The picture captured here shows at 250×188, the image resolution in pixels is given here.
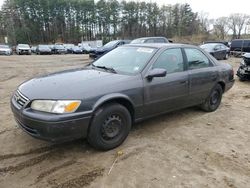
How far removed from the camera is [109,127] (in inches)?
147

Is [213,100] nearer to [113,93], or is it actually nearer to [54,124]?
[113,93]

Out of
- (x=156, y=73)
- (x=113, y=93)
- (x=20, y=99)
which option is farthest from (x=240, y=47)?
(x=20, y=99)

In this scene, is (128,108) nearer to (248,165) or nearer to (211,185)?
(211,185)

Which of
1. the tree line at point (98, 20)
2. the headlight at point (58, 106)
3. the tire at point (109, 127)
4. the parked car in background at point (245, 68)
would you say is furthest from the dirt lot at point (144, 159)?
the tree line at point (98, 20)

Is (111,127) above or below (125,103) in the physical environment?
below

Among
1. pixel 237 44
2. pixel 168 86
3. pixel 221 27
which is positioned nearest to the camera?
pixel 168 86

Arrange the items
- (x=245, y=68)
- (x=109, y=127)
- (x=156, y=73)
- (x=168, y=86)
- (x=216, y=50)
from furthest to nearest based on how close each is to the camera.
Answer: (x=216, y=50), (x=245, y=68), (x=168, y=86), (x=156, y=73), (x=109, y=127)

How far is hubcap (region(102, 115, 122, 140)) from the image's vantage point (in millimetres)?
3678

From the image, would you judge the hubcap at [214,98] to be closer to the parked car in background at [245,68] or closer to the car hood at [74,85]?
the car hood at [74,85]

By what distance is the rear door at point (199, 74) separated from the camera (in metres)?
4.97

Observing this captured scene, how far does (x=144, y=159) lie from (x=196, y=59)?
258 cm

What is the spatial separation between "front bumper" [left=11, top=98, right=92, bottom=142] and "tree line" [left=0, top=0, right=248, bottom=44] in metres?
64.3

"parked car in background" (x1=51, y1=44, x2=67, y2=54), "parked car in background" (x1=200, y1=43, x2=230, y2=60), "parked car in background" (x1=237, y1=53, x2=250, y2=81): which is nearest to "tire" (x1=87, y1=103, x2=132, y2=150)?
"parked car in background" (x1=237, y1=53, x2=250, y2=81)

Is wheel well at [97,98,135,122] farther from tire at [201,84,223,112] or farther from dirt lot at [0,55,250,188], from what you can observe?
tire at [201,84,223,112]
